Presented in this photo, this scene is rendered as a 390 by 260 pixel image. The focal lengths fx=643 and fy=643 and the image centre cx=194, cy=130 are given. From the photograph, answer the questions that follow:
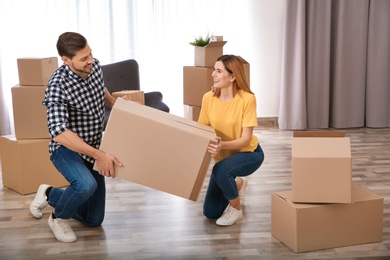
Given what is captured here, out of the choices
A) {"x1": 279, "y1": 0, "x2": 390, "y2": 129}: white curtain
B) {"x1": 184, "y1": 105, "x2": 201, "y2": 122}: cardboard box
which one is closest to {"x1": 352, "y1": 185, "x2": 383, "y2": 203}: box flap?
{"x1": 184, "y1": 105, "x2": 201, "y2": 122}: cardboard box

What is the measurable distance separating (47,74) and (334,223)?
205 centimetres

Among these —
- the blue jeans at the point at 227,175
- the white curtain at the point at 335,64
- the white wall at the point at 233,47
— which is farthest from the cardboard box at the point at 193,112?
the blue jeans at the point at 227,175

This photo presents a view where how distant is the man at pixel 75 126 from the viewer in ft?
9.91

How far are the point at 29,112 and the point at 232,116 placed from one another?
1.40 m

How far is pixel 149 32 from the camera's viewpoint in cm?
593

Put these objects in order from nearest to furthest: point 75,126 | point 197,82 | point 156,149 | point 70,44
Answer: point 156,149 < point 70,44 < point 75,126 < point 197,82

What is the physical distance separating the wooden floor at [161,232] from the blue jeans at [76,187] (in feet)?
0.44

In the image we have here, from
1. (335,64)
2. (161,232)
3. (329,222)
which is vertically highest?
(335,64)

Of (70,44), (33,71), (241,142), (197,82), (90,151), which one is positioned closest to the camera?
(90,151)

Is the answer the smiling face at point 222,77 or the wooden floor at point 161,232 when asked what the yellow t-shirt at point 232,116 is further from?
the wooden floor at point 161,232

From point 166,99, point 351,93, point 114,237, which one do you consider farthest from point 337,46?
point 114,237

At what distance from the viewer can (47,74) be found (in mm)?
4059

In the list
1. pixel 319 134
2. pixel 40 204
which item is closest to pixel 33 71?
pixel 40 204

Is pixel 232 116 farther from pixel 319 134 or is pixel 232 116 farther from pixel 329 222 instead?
pixel 329 222
